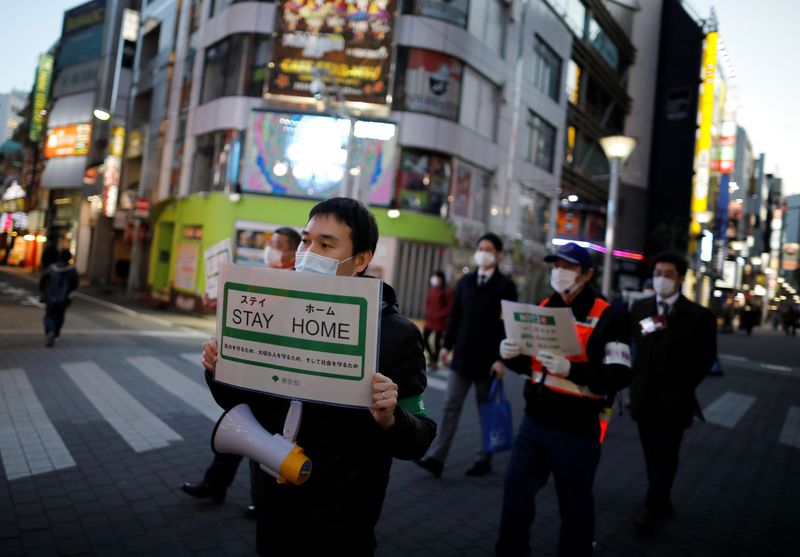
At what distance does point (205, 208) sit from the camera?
22.8m

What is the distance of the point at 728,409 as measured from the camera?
10.2 meters

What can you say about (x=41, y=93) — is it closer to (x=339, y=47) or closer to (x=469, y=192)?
(x=339, y=47)

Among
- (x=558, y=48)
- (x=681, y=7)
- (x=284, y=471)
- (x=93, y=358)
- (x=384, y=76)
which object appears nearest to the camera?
(x=284, y=471)

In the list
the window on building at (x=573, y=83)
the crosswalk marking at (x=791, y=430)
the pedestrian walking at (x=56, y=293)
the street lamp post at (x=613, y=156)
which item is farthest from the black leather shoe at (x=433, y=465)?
the window on building at (x=573, y=83)

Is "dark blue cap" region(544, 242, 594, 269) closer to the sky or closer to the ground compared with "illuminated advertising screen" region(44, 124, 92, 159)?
closer to the ground

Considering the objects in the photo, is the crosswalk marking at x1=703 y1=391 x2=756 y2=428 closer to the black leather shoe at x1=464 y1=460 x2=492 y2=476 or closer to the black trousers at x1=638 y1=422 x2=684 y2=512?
the black trousers at x1=638 y1=422 x2=684 y2=512

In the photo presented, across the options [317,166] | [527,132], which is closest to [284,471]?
[317,166]

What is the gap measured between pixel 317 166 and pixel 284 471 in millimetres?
20620

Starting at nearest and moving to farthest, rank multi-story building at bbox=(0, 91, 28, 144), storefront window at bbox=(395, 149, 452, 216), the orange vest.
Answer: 1. the orange vest
2. storefront window at bbox=(395, 149, 452, 216)
3. multi-story building at bbox=(0, 91, 28, 144)

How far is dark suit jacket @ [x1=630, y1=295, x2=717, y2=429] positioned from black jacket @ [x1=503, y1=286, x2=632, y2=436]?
4.36ft

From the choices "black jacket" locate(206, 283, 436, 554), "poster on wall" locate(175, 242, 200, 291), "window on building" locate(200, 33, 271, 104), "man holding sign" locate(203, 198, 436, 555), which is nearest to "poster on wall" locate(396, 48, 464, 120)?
"window on building" locate(200, 33, 271, 104)

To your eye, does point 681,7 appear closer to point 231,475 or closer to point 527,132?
point 527,132

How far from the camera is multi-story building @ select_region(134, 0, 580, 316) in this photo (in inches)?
843

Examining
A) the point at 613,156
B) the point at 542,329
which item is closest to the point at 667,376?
the point at 542,329
